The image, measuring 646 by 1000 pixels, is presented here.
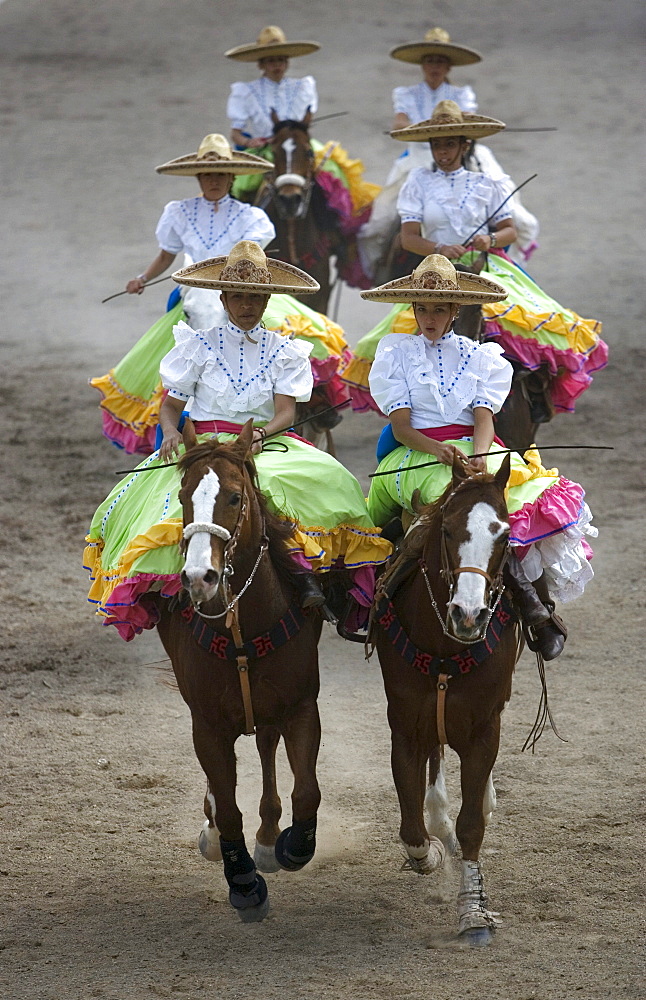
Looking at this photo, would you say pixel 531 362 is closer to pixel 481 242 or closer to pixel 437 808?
pixel 481 242

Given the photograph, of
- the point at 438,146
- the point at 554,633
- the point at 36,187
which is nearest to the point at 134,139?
the point at 36,187

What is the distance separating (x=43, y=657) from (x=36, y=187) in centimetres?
1190

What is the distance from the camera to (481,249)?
24.7ft

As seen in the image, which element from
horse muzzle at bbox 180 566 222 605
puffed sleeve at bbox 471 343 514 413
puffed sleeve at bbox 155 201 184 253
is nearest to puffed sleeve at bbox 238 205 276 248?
puffed sleeve at bbox 155 201 184 253

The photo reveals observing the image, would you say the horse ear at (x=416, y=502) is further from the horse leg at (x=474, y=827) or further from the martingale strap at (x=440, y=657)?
the horse leg at (x=474, y=827)

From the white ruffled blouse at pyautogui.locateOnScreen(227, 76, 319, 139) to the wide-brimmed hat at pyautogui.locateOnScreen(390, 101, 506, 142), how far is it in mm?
3655

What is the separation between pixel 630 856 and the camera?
5.29 m

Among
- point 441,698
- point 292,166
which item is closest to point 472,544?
point 441,698

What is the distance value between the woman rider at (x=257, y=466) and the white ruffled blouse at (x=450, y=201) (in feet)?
7.71

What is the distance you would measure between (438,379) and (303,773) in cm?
162

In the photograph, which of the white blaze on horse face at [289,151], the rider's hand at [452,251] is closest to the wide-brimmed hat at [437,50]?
the white blaze on horse face at [289,151]

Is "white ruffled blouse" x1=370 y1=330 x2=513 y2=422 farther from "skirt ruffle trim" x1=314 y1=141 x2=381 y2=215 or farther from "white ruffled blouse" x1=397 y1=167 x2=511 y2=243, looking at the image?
"skirt ruffle trim" x1=314 y1=141 x2=381 y2=215

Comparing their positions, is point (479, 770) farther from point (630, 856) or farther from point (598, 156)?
point (598, 156)

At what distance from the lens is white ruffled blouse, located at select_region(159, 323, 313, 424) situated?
5.30m
